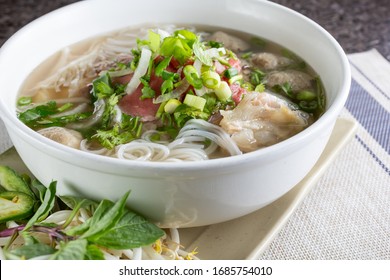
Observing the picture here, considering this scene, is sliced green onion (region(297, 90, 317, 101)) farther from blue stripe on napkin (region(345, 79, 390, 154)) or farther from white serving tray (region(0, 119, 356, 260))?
blue stripe on napkin (region(345, 79, 390, 154))

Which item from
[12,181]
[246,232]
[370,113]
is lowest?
[370,113]

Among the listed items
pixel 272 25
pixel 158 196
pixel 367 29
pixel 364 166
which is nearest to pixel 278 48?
pixel 272 25

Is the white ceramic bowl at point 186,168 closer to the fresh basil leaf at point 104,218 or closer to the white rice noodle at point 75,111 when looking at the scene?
the fresh basil leaf at point 104,218

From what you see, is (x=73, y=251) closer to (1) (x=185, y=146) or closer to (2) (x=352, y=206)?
(1) (x=185, y=146)

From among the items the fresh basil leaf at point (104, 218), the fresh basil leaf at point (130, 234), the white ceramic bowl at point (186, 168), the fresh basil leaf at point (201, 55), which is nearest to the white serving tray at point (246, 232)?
the white ceramic bowl at point (186, 168)

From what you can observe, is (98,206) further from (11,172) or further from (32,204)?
(11,172)

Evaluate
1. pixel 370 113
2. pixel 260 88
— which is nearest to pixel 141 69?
pixel 260 88
